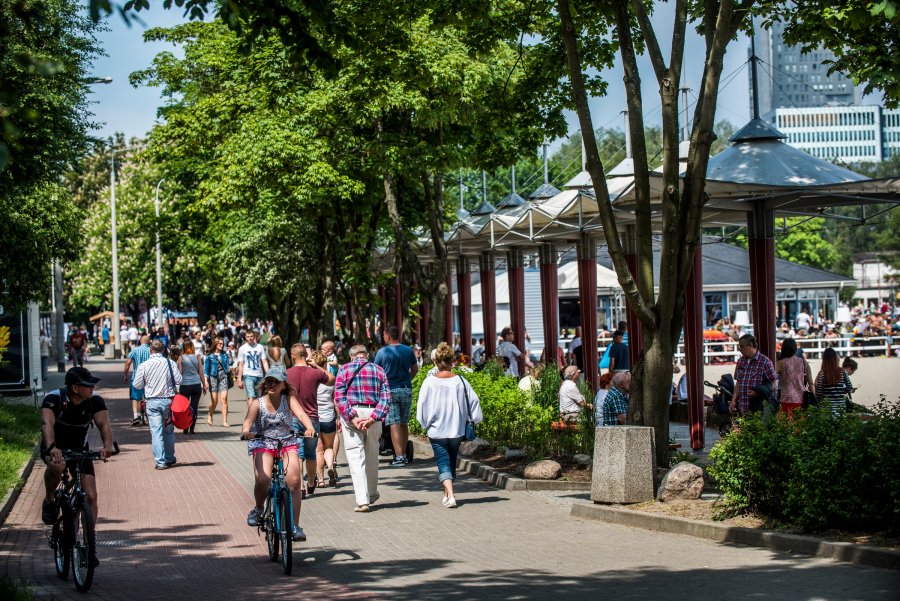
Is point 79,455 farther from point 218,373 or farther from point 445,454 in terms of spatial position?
point 218,373

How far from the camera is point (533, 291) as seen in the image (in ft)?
164

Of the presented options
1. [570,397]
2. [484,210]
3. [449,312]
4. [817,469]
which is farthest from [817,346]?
[817,469]

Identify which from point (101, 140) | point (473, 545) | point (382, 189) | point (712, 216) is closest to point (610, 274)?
point (382, 189)

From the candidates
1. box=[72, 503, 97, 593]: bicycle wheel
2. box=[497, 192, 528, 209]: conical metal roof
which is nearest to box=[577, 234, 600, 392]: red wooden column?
box=[497, 192, 528, 209]: conical metal roof

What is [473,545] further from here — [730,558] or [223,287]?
[223,287]

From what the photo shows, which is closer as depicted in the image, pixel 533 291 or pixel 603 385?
pixel 603 385

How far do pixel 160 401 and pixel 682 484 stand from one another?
26.2 feet

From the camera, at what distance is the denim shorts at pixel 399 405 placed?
1639 centimetres

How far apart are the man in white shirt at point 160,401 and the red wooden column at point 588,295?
868 centimetres

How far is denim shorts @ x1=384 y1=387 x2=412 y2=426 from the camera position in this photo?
1639 cm

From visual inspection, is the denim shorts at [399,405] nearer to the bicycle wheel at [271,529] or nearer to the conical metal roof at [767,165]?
the conical metal roof at [767,165]

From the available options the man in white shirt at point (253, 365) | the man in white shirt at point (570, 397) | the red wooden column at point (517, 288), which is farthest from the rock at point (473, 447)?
the red wooden column at point (517, 288)

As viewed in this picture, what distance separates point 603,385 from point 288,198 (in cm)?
1261

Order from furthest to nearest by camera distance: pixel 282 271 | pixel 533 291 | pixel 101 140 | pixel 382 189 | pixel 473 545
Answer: pixel 533 291
pixel 282 271
pixel 382 189
pixel 101 140
pixel 473 545
